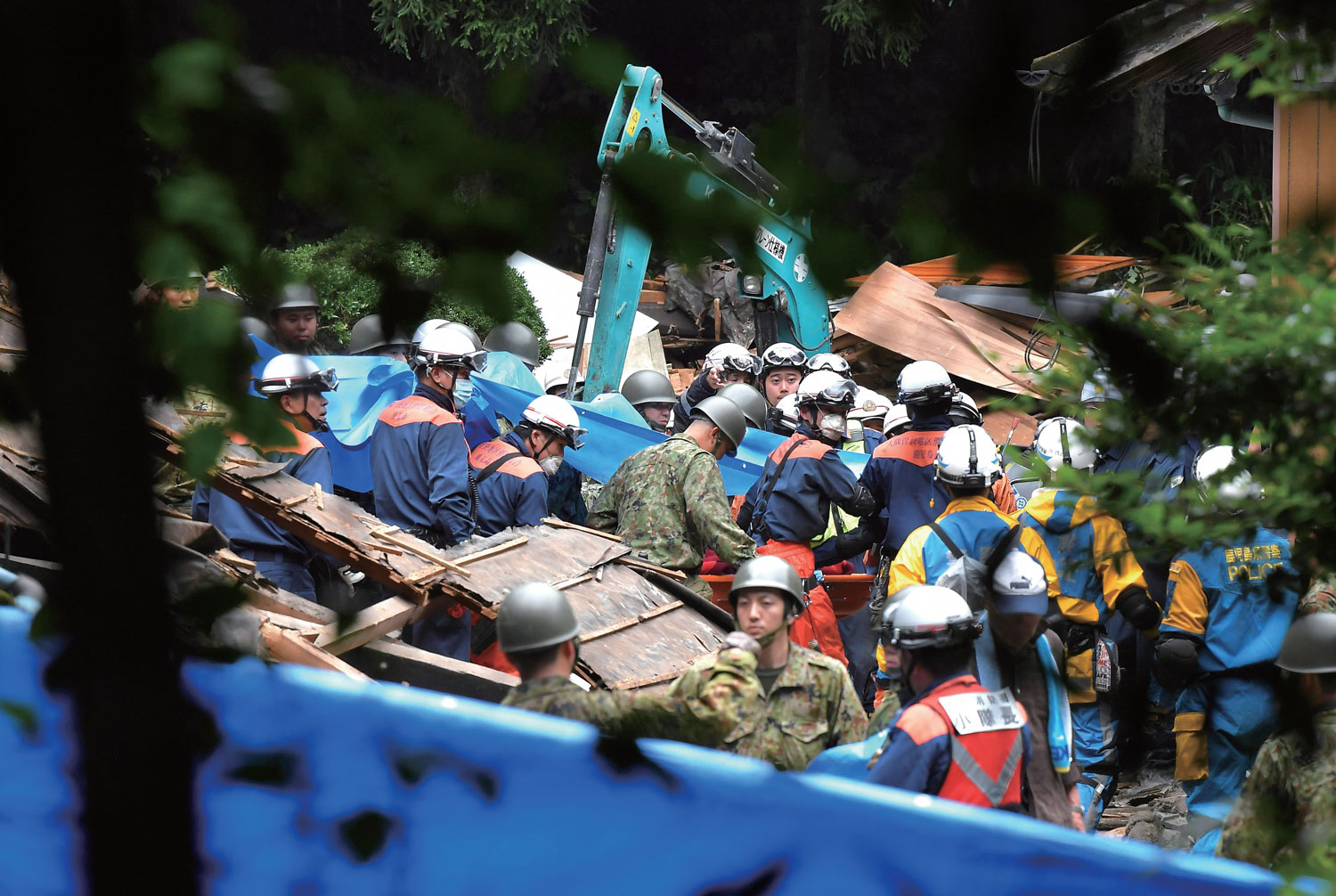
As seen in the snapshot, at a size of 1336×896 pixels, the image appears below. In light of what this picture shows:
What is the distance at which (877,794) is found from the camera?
316 cm

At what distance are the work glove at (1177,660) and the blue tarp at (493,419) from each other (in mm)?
3126

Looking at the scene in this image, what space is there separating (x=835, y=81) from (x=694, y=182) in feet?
60.6

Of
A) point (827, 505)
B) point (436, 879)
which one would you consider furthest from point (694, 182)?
point (827, 505)

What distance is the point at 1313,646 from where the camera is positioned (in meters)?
3.46

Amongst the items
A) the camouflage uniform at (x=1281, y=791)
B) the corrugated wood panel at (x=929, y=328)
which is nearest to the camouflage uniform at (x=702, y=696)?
the camouflage uniform at (x=1281, y=791)

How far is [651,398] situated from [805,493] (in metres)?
2.75

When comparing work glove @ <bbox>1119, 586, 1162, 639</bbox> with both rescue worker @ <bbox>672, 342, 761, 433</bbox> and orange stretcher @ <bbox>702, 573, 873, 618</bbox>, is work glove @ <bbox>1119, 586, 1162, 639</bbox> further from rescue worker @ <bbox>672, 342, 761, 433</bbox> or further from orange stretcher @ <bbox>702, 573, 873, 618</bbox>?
rescue worker @ <bbox>672, 342, 761, 433</bbox>

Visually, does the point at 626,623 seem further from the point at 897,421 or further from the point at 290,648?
the point at 897,421

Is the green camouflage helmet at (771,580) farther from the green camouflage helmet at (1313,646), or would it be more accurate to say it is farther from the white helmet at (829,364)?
the white helmet at (829,364)

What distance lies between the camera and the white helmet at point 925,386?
23.5ft

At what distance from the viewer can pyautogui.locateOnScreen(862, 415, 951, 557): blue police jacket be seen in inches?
278

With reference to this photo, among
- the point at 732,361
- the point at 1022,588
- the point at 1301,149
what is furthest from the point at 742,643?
the point at 732,361

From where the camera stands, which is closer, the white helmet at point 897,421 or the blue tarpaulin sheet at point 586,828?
the blue tarpaulin sheet at point 586,828

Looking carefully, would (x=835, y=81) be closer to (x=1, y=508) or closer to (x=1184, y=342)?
(x=1, y=508)
